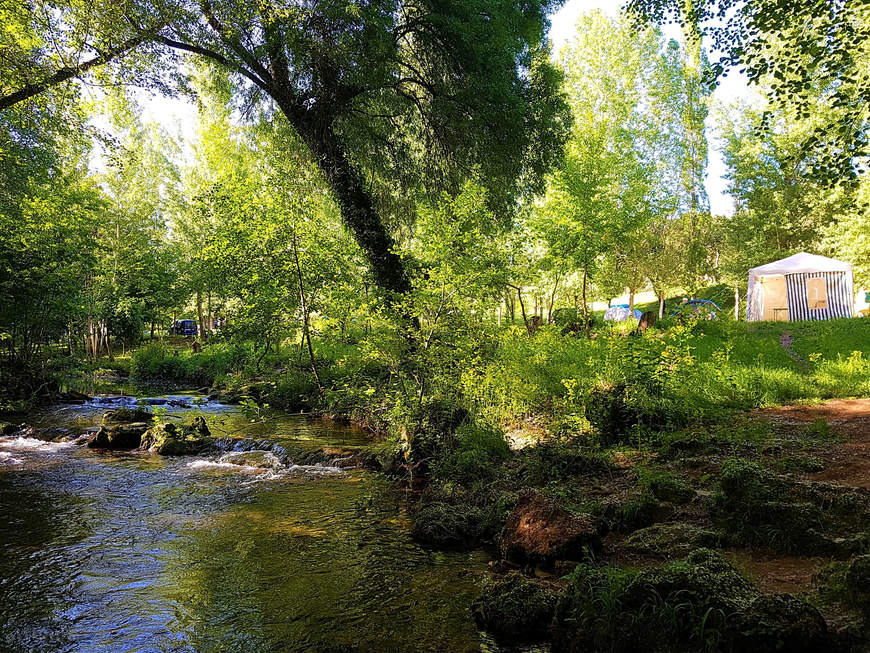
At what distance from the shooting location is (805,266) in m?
21.3

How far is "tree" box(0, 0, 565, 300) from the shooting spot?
8852mm

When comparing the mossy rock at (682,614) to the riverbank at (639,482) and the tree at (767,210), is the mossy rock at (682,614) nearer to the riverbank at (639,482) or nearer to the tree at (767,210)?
the riverbank at (639,482)

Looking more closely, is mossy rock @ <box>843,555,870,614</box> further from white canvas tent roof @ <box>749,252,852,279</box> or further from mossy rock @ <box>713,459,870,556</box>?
white canvas tent roof @ <box>749,252,852,279</box>

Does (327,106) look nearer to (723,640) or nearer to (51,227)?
(51,227)

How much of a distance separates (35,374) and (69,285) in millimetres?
3249

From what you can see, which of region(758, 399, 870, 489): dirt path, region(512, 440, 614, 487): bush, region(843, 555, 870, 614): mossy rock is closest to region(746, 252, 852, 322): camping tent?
region(758, 399, 870, 489): dirt path

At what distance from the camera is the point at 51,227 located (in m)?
13.6

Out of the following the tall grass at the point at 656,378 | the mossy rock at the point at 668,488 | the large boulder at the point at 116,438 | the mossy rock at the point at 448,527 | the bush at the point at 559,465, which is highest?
the tall grass at the point at 656,378

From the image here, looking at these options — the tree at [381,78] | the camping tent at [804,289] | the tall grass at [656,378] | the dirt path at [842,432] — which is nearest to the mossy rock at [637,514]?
the dirt path at [842,432]

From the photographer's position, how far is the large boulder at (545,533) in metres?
4.38

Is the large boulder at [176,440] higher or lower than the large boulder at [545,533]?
lower

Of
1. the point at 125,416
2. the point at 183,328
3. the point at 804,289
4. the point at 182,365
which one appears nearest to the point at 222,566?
the point at 125,416

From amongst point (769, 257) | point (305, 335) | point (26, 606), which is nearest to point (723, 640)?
point (26, 606)

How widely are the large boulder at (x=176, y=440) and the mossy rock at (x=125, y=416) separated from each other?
2.06 metres
